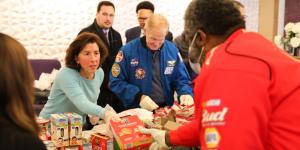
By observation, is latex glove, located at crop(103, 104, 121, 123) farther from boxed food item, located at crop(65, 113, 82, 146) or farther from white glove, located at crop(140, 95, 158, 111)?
white glove, located at crop(140, 95, 158, 111)

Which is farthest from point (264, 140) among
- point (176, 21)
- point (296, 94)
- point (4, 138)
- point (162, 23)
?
point (176, 21)

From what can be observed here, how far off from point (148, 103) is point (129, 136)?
0.73 meters

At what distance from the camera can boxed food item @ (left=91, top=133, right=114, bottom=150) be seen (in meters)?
2.15

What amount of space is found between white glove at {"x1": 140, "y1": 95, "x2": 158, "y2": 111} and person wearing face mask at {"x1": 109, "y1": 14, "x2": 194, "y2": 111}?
5 centimetres

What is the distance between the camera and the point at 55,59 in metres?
5.25

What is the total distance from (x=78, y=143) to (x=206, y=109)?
107 centimetres

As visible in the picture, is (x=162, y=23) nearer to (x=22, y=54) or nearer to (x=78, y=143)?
(x=78, y=143)

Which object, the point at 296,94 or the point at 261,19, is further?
the point at 261,19

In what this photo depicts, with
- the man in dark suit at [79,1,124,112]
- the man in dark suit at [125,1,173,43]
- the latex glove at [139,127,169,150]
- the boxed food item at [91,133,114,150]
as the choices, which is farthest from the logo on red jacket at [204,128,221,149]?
the man in dark suit at [79,1,124,112]

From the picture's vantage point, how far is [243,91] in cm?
119

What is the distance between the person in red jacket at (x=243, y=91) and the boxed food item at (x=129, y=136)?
2.47 ft

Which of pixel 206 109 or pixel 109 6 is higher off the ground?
pixel 109 6

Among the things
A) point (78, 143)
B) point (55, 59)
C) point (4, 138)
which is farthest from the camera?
point (55, 59)

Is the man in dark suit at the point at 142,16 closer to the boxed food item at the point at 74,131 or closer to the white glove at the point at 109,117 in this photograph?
the white glove at the point at 109,117
